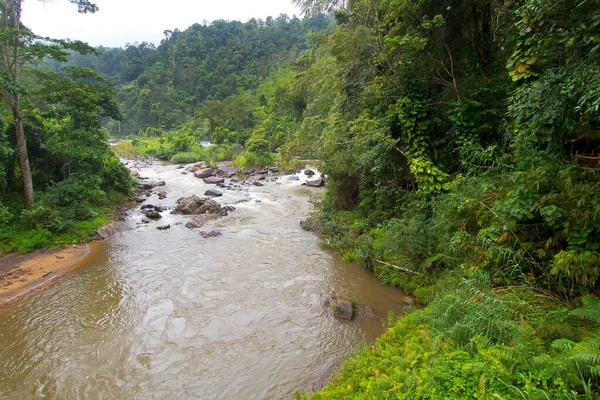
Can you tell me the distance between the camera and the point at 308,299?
8375 millimetres

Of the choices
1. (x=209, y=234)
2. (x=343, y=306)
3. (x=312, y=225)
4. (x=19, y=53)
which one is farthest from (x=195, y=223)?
(x=343, y=306)

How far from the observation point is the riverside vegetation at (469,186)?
356cm

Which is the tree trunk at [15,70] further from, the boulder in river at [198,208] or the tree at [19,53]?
the boulder in river at [198,208]

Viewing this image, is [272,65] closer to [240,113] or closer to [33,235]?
[240,113]

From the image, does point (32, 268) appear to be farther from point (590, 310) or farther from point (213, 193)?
→ point (590, 310)

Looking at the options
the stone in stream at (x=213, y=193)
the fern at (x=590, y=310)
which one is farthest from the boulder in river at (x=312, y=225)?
the fern at (x=590, y=310)

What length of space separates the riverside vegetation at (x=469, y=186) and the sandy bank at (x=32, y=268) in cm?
395

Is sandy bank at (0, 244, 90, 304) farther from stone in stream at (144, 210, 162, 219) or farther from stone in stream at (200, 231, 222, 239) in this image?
stone in stream at (144, 210, 162, 219)

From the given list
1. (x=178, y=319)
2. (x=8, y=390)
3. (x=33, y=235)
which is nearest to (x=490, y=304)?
(x=178, y=319)

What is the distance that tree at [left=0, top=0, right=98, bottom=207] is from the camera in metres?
11.0

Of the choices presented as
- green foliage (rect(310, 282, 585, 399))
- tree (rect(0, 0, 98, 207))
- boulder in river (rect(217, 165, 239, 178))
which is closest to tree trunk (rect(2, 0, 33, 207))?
tree (rect(0, 0, 98, 207))

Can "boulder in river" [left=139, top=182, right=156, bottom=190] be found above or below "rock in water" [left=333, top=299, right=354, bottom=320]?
below

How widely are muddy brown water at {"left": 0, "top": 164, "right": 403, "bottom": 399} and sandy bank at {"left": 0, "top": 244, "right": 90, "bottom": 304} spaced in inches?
16.1

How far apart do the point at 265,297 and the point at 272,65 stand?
7096 centimetres
